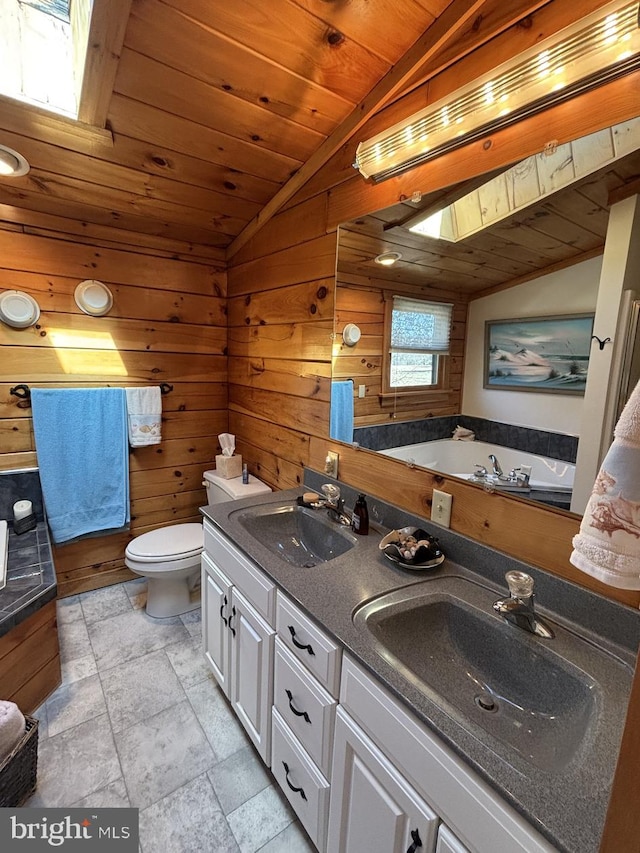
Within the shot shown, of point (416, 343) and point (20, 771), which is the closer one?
point (20, 771)

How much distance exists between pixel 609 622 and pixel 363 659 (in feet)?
1.88

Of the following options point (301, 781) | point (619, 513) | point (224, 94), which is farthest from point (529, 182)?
point (301, 781)

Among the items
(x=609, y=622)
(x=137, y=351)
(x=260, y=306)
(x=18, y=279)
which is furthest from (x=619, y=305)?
(x=18, y=279)

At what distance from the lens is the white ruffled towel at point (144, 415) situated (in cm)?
238

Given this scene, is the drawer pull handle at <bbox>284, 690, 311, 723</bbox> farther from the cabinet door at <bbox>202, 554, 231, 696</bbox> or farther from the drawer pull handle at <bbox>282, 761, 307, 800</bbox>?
the cabinet door at <bbox>202, 554, 231, 696</bbox>

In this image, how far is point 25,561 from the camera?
6.21 ft

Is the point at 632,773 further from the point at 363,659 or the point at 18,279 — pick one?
the point at 18,279

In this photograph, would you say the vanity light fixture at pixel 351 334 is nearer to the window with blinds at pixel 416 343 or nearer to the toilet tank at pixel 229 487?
the window with blinds at pixel 416 343

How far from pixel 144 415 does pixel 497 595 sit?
2.11 meters

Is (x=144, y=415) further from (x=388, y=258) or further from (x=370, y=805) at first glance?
(x=370, y=805)

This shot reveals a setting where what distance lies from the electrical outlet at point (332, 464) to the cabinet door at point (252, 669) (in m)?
0.61

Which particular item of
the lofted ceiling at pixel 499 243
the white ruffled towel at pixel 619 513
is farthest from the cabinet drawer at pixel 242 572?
the lofted ceiling at pixel 499 243

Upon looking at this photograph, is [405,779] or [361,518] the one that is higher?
[361,518]

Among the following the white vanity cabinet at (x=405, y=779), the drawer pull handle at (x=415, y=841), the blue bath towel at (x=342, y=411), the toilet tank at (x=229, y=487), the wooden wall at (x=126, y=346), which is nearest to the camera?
the white vanity cabinet at (x=405, y=779)
